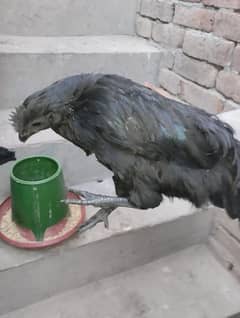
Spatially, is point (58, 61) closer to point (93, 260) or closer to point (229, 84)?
point (229, 84)

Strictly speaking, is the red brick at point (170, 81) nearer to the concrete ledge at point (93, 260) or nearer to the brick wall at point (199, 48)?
the brick wall at point (199, 48)

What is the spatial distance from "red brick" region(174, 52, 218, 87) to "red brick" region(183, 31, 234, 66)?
2cm

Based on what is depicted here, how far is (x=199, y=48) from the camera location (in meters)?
1.37

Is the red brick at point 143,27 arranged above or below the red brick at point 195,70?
above

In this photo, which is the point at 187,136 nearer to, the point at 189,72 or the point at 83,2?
the point at 189,72

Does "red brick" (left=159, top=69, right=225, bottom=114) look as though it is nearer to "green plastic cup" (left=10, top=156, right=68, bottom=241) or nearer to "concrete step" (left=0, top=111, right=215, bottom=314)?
"concrete step" (left=0, top=111, right=215, bottom=314)

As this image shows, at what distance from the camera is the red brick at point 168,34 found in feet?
4.91

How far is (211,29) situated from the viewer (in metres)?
→ 1.30

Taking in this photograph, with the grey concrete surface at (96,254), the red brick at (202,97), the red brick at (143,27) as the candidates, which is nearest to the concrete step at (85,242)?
the grey concrete surface at (96,254)

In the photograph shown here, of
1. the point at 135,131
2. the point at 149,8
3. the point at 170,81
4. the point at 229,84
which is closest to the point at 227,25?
the point at 229,84

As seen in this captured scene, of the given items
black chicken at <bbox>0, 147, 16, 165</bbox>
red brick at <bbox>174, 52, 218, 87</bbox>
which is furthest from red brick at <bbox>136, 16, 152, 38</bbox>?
black chicken at <bbox>0, 147, 16, 165</bbox>

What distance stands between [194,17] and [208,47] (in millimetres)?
152

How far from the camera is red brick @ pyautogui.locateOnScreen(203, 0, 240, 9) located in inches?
45.8

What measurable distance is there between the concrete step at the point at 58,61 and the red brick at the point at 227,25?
15.6 inches
